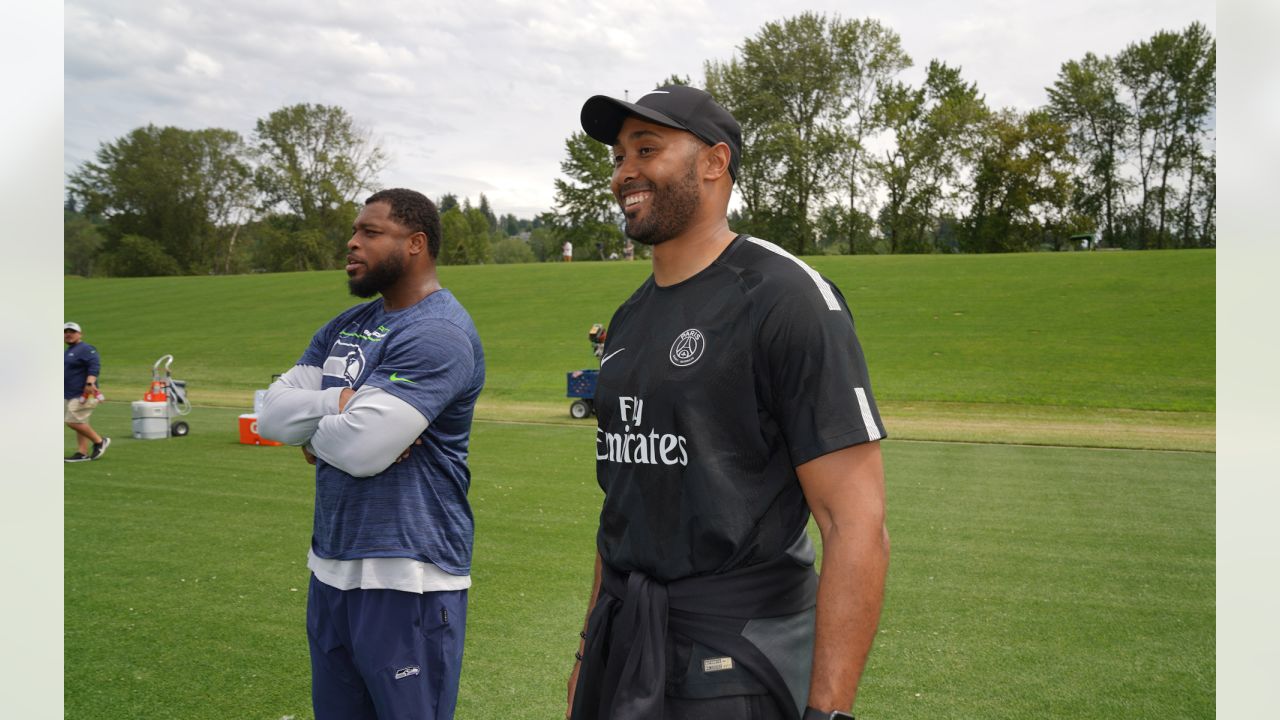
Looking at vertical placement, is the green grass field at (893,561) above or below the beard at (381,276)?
below

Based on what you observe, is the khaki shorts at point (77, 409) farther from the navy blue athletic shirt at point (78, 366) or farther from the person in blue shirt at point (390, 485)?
the person in blue shirt at point (390, 485)

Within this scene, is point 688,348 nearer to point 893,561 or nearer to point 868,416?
point 868,416

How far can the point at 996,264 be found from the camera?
4234cm

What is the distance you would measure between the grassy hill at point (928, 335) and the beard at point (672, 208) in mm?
14849

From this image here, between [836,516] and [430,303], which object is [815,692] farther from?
[430,303]

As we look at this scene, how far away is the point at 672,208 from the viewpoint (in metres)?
2.30

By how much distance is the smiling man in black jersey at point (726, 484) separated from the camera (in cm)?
196

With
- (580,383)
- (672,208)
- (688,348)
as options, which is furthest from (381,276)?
(580,383)

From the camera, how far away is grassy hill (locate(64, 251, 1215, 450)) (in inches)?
842

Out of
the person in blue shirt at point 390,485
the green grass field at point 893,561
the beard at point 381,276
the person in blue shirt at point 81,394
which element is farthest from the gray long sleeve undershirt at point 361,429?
the person in blue shirt at point 81,394

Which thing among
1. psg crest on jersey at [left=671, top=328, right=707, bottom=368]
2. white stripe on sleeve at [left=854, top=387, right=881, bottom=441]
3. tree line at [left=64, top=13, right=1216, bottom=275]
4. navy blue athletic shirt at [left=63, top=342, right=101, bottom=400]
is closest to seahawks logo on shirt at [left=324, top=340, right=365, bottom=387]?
psg crest on jersey at [left=671, top=328, right=707, bottom=368]

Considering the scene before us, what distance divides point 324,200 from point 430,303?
74824 millimetres

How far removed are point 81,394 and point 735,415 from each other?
1426cm

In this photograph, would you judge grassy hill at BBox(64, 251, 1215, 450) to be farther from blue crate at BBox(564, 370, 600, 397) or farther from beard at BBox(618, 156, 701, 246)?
beard at BBox(618, 156, 701, 246)
